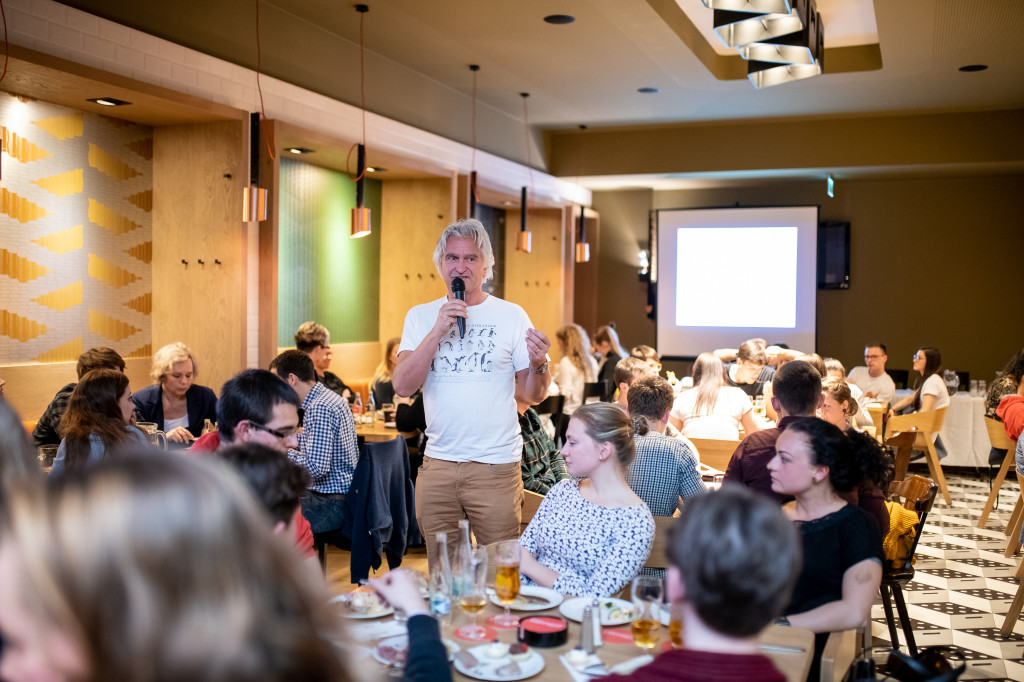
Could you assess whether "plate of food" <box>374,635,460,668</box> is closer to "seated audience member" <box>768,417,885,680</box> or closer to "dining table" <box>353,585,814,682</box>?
"dining table" <box>353,585,814,682</box>

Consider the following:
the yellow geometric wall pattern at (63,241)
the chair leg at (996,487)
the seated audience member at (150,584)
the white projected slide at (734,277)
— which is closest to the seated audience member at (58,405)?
the yellow geometric wall pattern at (63,241)

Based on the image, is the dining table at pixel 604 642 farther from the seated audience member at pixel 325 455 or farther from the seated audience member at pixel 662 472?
the seated audience member at pixel 325 455

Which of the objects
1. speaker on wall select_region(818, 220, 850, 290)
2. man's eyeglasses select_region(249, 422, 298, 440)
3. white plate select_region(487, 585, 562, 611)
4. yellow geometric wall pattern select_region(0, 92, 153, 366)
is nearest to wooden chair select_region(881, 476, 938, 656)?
white plate select_region(487, 585, 562, 611)

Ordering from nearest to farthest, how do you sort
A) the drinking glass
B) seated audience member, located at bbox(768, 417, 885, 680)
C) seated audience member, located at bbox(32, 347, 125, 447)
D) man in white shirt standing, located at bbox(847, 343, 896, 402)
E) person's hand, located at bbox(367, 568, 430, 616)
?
person's hand, located at bbox(367, 568, 430, 616) < the drinking glass < seated audience member, located at bbox(768, 417, 885, 680) < seated audience member, located at bbox(32, 347, 125, 447) < man in white shirt standing, located at bbox(847, 343, 896, 402)

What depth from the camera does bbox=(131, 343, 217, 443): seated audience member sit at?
490cm

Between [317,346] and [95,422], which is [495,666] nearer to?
[95,422]

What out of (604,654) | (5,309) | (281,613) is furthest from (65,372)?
(281,613)

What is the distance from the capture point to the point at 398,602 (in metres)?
1.56

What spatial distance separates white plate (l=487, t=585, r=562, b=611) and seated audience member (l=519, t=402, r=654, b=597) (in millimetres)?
190

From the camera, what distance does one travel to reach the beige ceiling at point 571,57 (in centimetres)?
612

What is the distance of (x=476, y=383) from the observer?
10.5ft

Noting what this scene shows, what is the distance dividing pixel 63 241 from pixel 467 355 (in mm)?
3534

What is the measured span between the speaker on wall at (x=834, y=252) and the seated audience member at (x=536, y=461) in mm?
7962

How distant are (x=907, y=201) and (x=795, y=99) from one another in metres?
2.98
